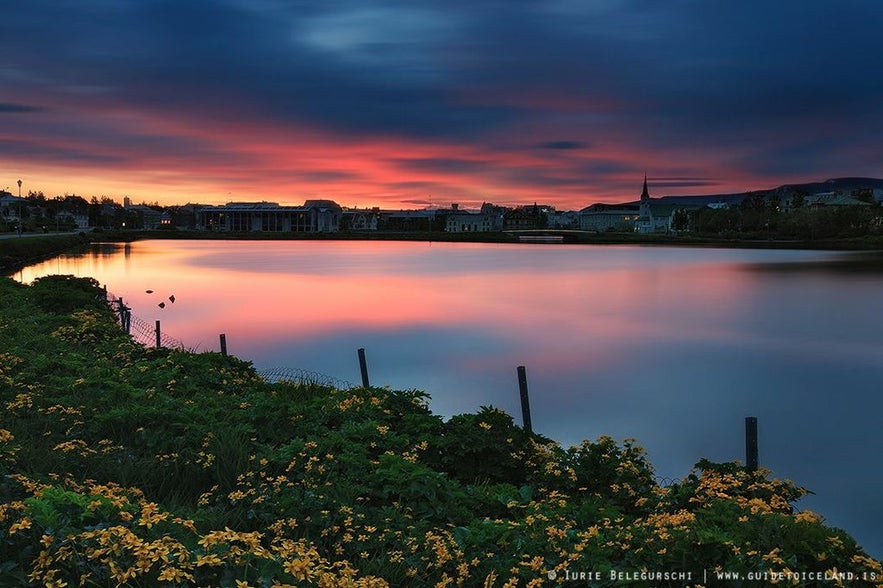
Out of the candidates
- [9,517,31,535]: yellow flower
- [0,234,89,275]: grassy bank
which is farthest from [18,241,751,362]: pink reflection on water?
[9,517,31,535]: yellow flower

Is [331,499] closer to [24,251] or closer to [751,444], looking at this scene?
[751,444]

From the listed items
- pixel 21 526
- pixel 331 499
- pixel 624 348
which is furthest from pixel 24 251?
pixel 21 526

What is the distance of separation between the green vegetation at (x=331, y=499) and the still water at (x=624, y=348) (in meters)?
7.70

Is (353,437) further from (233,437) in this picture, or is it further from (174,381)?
(174,381)

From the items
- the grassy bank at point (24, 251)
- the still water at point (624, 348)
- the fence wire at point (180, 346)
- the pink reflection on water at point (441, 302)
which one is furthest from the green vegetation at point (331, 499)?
the grassy bank at point (24, 251)

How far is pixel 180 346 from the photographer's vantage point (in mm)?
29344

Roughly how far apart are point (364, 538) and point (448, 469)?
150 inches

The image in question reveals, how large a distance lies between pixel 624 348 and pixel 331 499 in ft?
101

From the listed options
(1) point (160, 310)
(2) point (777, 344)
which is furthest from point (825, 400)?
(1) point (160, 310)

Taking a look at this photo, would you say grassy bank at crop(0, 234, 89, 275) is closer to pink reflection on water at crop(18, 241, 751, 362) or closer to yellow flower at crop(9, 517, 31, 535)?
pink reflection on water at crop(18, 241, 751, 362)

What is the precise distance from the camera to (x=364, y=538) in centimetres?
761

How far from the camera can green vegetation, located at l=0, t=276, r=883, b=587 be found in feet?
19.0

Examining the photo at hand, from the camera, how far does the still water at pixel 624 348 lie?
→ 2002 centimetres

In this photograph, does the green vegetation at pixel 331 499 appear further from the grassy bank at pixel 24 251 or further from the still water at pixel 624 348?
the grassy bank at pixel 24 251
